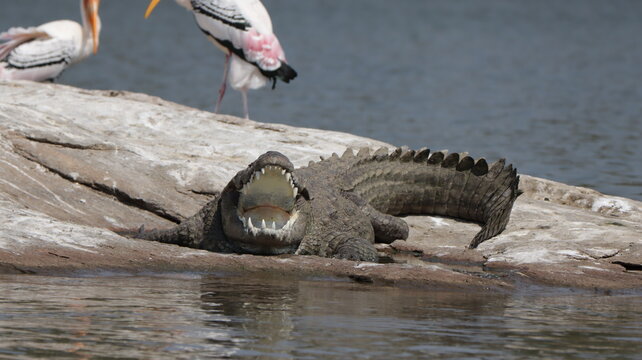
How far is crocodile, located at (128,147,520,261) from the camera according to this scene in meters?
8.80

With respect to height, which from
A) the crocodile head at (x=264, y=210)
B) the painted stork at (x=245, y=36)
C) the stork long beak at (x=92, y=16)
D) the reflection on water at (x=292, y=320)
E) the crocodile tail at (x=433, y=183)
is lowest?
the reflection on water at (x=292, y=320)

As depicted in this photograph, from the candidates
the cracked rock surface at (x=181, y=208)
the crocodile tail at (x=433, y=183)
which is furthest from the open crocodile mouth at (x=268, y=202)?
the crocodile tail at (x=433, y=183)

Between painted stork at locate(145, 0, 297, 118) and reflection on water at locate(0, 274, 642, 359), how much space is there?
683cm

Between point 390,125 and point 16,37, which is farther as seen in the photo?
point 390,125

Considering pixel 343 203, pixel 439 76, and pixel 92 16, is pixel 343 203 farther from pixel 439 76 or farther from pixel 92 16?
pixel 439 76

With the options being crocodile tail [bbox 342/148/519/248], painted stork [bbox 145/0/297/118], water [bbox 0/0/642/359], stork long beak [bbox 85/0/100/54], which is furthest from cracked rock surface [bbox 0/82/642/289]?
stork long beak [bbox 85/0/100/54]

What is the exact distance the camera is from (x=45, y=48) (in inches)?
663

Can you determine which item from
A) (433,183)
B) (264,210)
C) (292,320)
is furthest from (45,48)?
(292,320)

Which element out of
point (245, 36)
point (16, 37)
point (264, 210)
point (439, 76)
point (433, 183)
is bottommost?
point (264, 210)

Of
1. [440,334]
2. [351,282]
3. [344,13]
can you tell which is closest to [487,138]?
[351,282]

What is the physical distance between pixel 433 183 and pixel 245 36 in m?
4.68

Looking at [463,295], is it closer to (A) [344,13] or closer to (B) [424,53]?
(B) [424,53]

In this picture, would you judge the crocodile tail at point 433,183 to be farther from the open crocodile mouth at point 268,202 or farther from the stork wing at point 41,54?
the stork wing at point 41,54

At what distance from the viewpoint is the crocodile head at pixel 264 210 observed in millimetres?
8680
